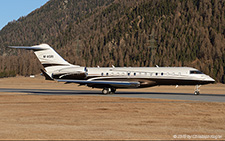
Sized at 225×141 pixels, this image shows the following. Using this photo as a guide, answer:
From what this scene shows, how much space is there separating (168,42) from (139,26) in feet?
84.4

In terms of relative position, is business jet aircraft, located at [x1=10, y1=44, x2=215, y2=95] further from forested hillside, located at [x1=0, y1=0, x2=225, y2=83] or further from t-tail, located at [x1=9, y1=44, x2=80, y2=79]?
forested hillside, located at [x1=0, y1=0, x2=225, y2=83]

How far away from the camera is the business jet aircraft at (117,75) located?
39.6 m

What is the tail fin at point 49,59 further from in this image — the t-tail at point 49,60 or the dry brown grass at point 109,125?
the dry brown grass at point 109,125

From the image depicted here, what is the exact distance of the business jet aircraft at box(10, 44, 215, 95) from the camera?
39562 millimetres

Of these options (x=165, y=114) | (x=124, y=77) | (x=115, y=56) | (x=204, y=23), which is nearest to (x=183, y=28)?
(x=204, y=23)

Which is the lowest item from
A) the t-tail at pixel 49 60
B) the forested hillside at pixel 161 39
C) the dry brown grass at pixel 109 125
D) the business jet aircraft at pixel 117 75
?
the dry brown grass at pixel 109 125

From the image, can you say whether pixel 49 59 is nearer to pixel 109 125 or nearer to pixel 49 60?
pixel 49 60

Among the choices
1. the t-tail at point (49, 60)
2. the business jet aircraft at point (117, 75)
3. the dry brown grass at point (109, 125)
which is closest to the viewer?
the dry brown grass at point (109, 125)

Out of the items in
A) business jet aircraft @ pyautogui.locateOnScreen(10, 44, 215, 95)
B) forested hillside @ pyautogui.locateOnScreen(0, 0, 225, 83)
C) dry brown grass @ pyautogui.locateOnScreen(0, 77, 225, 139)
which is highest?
forested hillside @ pyautogui.locateOnScreen(0, 0, 225, 83)

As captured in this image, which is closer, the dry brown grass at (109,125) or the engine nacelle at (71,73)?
the dry brown grass at (109,125)

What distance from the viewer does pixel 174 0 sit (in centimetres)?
18525

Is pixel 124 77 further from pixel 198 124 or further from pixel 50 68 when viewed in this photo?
pixel 198 124

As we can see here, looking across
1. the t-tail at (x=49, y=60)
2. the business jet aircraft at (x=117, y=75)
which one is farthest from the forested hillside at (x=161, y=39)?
the t-tail at (x=49, y=60)

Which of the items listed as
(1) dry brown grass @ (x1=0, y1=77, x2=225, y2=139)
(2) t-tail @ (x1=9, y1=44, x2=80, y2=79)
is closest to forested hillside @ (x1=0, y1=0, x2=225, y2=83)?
(2) t-tail @ (x1=9, y1=44, x2=80, y2=79)
